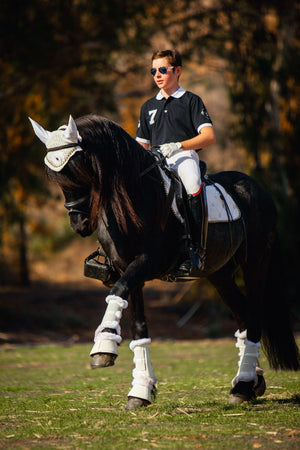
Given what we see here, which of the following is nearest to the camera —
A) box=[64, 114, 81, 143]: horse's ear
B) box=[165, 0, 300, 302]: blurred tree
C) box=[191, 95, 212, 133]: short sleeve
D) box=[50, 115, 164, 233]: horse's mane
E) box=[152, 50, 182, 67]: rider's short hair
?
box=[64, 114, 81, 143]: horse's ear

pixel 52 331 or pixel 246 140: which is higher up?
pixel 246 140

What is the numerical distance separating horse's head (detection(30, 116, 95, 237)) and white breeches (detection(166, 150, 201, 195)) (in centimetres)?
108

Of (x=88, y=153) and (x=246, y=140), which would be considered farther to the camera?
(x=246, y=140)

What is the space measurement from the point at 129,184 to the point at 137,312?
3.69ft

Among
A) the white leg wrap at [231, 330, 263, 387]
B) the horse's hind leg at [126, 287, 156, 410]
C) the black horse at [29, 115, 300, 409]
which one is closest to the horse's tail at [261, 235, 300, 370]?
the black horse at [29, 115, 300, 409]

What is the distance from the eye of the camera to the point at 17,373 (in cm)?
868

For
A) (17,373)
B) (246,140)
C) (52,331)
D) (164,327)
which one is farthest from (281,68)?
(17,373)

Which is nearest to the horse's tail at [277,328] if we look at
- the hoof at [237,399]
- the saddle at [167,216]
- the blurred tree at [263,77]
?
the hoof at [237,399]

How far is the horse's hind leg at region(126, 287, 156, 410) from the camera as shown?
17.1ft

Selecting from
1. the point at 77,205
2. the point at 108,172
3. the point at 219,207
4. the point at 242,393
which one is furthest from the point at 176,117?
the point at 242,393

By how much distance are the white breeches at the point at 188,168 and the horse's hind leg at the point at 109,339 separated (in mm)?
1404

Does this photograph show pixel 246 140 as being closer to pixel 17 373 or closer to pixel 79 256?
pixel 17 373

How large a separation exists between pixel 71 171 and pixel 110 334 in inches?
48.4

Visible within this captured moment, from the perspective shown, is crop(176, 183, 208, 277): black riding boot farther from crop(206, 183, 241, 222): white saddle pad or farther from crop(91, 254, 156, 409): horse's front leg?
crop(91, 254, 156, 409): horse's front leg
